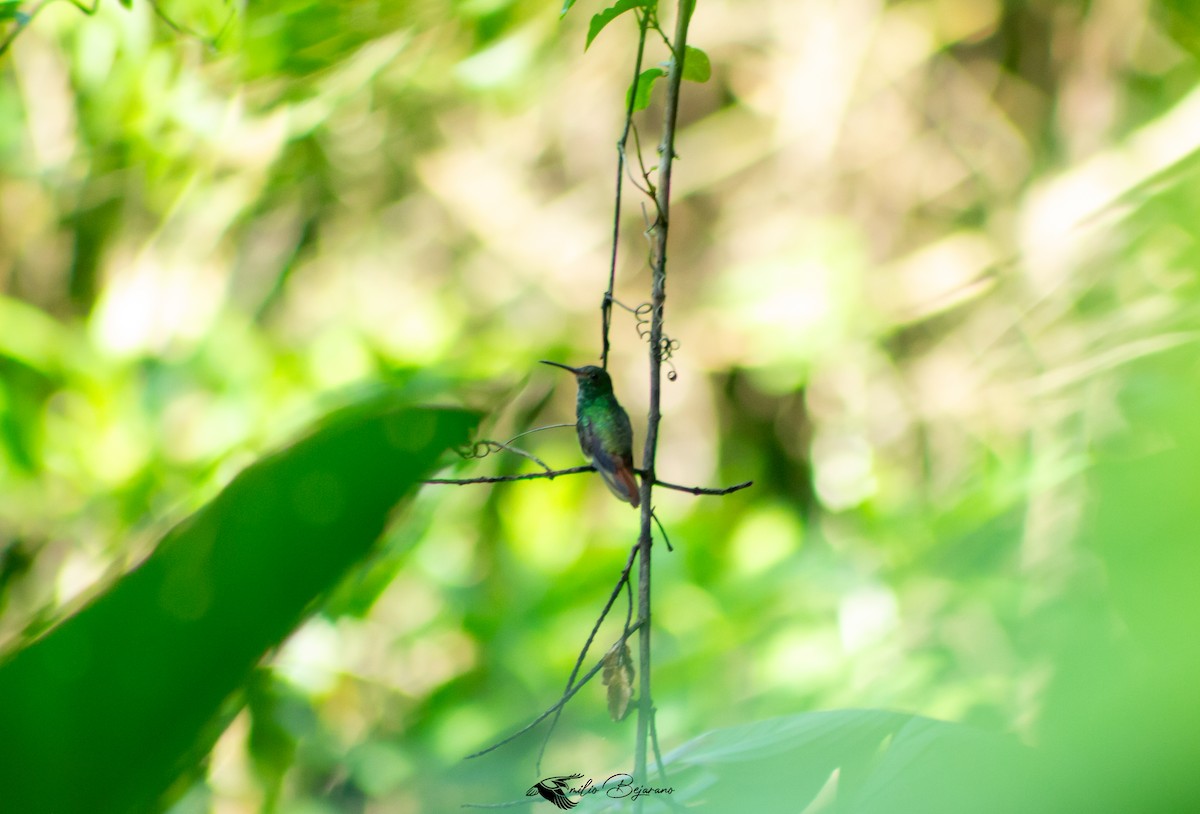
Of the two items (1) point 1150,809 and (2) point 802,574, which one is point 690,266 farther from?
(1) point 1150,809

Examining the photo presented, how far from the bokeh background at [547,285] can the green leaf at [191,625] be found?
249 mm

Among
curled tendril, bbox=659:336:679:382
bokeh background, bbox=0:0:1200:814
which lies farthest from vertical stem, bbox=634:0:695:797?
bokeh background, bbox=0:0:1200:814

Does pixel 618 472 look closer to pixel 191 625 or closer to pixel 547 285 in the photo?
pixel 191 625

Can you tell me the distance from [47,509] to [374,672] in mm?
298

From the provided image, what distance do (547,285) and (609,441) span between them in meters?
0.65

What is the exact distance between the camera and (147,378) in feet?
2.29

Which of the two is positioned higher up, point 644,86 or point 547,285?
point 547,285

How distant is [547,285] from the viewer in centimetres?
83

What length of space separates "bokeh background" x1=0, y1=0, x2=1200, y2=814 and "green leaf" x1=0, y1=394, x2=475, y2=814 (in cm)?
25

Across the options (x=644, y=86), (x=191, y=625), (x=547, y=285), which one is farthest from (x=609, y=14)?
(x=547, y=285)

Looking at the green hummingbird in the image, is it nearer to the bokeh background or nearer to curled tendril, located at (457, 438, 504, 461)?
curled tendril, located at (457, 438, 504, 461)

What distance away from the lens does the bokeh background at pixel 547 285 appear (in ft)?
1.80

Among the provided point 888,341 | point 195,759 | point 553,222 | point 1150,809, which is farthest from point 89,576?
point 888,341

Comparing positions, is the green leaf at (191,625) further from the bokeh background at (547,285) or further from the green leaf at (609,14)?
the bokeh background at (547,285)
